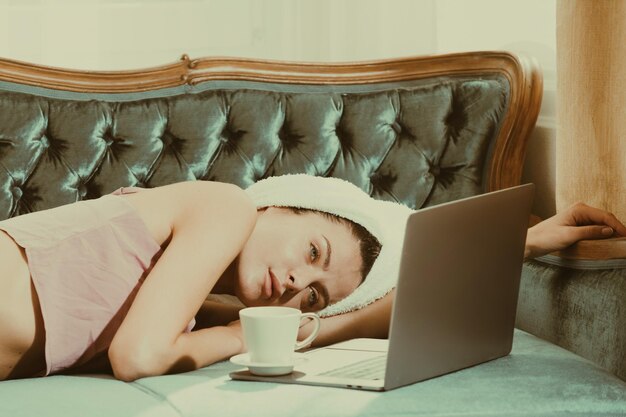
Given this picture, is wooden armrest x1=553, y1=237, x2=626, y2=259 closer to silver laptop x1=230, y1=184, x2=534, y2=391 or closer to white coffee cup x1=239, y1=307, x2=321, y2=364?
silver laptop x1=230, y1=184, x2=534, y2=391

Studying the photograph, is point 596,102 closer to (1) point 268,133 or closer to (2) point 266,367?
(1) point 268,133

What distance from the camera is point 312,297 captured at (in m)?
1.39

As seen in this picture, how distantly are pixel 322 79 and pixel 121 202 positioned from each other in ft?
2.37

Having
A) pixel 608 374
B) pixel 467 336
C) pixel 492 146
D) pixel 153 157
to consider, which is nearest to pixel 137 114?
pixel 153 157

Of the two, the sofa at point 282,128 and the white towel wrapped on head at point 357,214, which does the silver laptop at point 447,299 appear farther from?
the sofa at point 282,128

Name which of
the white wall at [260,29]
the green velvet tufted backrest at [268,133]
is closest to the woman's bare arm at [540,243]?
the green velvet tufted backrest at [268,133]

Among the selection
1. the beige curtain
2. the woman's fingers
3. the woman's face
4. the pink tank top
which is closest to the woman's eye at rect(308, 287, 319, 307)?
the woman's face

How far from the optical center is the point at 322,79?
192cm

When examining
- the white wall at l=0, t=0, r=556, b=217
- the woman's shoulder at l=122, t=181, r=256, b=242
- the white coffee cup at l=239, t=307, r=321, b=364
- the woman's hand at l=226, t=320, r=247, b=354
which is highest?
the white wall at l=0, t=0, r=556, b=217

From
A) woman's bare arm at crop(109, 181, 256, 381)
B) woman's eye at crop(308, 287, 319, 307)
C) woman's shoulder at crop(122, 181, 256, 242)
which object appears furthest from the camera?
woman's eye at crop(308, 287, 319, 307)

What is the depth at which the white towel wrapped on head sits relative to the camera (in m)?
1.42

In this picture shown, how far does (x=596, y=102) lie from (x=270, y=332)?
88 centimetres

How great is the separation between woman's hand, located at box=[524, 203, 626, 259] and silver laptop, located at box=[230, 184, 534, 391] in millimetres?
260

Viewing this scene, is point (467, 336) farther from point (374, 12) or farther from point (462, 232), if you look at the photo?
point (374, 12)
